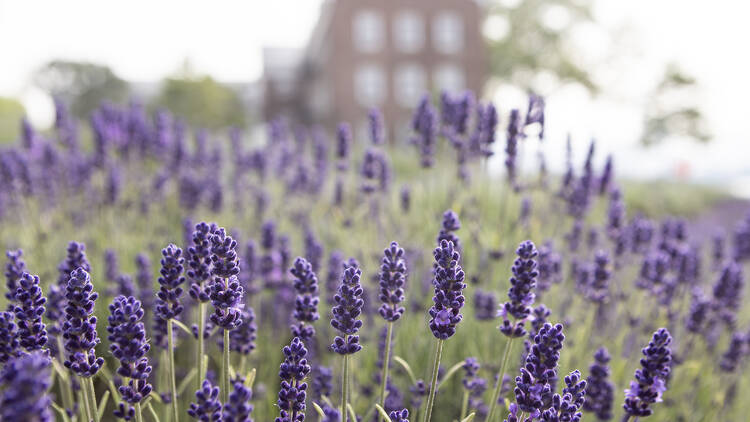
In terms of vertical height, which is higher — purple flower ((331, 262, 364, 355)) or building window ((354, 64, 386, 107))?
building window ((354, 64, 386, 107))

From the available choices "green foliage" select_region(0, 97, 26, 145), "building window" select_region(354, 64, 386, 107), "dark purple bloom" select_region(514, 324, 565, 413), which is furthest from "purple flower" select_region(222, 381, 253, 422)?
"building window" select_region(354, 64, 386, 107)

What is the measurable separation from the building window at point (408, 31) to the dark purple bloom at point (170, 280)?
35514 millimetres

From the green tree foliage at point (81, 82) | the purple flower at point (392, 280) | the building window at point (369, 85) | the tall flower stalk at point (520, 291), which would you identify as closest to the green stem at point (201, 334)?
the purple flower at point (392, 280)

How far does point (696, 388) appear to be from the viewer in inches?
139

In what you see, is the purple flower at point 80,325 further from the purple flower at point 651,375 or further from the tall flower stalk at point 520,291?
the purple flower at point 651,375

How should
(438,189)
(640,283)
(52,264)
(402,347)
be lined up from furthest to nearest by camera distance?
(438,189), (52,264), (640,283), (402,347)

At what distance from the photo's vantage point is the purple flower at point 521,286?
5.62 feet

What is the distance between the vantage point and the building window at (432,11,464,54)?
35.7 m

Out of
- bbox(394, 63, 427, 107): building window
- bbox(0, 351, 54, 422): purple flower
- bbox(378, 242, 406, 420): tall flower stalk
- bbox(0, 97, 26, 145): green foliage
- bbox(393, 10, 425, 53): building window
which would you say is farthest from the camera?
bbox(394, 63, 427, 107): building window

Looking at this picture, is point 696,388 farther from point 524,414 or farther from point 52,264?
point 52,264

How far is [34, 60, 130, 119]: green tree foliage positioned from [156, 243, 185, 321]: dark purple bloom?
149ft

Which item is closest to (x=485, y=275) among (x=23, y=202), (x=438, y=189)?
(x=438, y=189)

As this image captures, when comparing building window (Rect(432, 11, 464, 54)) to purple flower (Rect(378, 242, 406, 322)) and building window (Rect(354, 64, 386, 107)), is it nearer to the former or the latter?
building window (Rect(354, 64, 386, 107))

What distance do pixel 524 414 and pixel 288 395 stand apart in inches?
29.8
